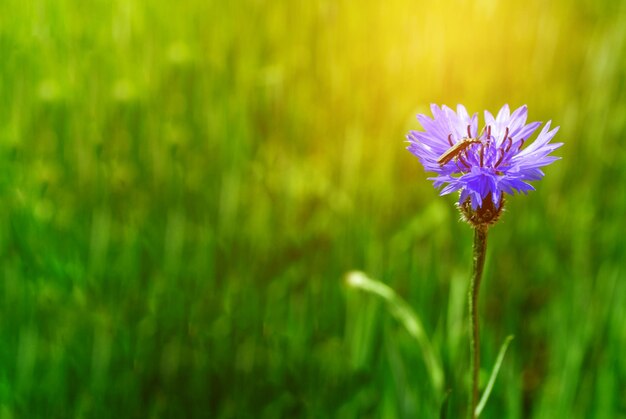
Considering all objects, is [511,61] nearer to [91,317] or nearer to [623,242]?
[623,242]

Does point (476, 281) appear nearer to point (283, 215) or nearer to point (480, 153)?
point (480, 153)

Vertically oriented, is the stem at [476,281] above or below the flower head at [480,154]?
below

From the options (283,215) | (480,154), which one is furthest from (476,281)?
(283,215)

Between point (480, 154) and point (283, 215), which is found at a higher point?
point (480, 154)

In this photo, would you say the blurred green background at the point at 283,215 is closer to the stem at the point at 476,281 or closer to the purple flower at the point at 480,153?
the stem at the point at 476,281

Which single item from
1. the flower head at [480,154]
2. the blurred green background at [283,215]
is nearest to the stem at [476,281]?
the flower head at [480,154]

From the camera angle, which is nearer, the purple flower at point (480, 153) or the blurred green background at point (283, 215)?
the purple flower at point (480, 153)

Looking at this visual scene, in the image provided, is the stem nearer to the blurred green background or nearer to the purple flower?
the purple flower
